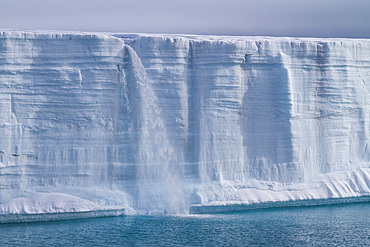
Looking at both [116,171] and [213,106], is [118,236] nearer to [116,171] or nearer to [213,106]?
[116,171]

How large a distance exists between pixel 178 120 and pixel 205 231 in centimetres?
188

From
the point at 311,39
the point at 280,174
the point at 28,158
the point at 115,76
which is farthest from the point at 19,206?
the point at 311,39

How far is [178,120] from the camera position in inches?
402

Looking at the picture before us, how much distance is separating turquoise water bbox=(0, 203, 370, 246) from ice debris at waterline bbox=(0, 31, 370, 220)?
1.11 feet

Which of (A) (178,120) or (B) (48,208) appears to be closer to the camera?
(B) (48,208)

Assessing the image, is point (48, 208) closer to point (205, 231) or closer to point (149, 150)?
point (149, 150)

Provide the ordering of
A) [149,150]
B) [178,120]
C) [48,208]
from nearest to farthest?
1. [48,208]
2. [149,150]
3. [178,120]

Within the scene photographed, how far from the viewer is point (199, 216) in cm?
991

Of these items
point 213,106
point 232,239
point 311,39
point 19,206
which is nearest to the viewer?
point 232,239

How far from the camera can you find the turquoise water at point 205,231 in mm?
8562

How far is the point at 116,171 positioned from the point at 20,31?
2352mm

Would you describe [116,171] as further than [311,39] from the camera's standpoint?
No

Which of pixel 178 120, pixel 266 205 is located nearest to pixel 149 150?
pixel 178 120

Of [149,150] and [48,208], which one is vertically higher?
[149,150]
